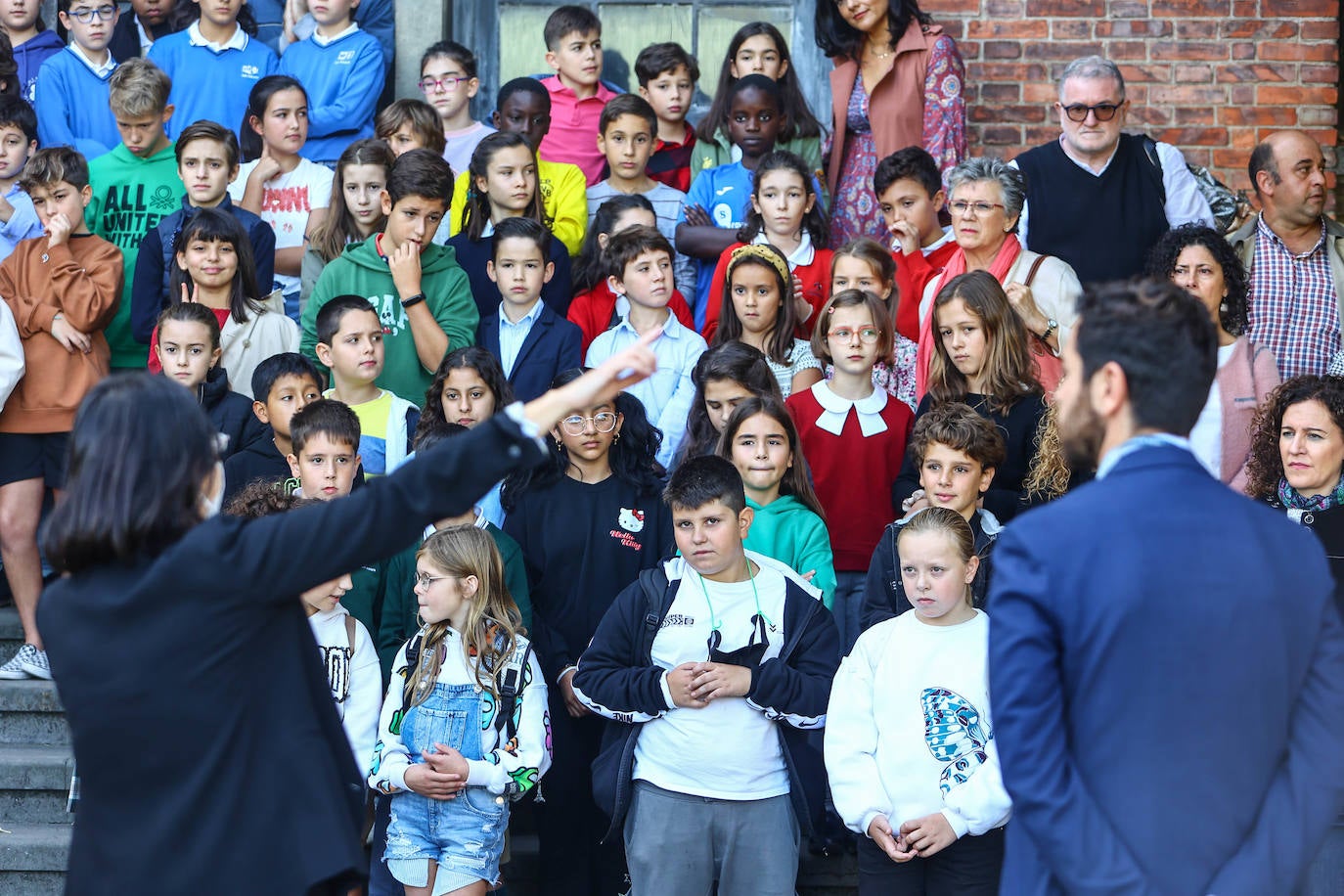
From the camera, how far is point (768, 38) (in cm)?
672

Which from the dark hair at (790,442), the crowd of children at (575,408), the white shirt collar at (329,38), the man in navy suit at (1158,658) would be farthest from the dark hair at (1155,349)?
the white shirt collar at (329,38)

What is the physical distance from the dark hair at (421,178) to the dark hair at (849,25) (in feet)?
6.61

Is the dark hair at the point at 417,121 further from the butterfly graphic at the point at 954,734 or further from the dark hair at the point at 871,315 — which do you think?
the butterfly graphic at the point at 954,734

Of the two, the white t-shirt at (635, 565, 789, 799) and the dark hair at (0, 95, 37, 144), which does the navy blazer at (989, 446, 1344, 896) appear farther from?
the dark hair at (0, 95, 37, 144)

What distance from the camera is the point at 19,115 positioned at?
6.34 m

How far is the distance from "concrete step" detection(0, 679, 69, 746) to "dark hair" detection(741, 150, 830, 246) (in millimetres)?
3077

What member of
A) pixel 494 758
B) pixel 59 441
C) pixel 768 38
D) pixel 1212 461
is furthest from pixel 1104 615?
pixel 768 38

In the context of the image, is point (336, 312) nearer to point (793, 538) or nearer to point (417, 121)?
point (417, 121)

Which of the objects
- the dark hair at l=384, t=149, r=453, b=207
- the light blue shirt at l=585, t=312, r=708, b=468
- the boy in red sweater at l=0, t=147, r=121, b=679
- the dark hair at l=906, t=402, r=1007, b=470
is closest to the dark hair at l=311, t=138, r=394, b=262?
the dark hair at l=384, t=149, r=453, b=207

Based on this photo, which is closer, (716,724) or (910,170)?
(716,724)

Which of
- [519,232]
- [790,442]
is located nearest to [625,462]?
[790,442]

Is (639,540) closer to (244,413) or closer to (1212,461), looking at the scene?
(244,413)

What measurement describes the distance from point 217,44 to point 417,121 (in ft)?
4.34

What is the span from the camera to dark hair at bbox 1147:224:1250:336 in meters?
5.45
